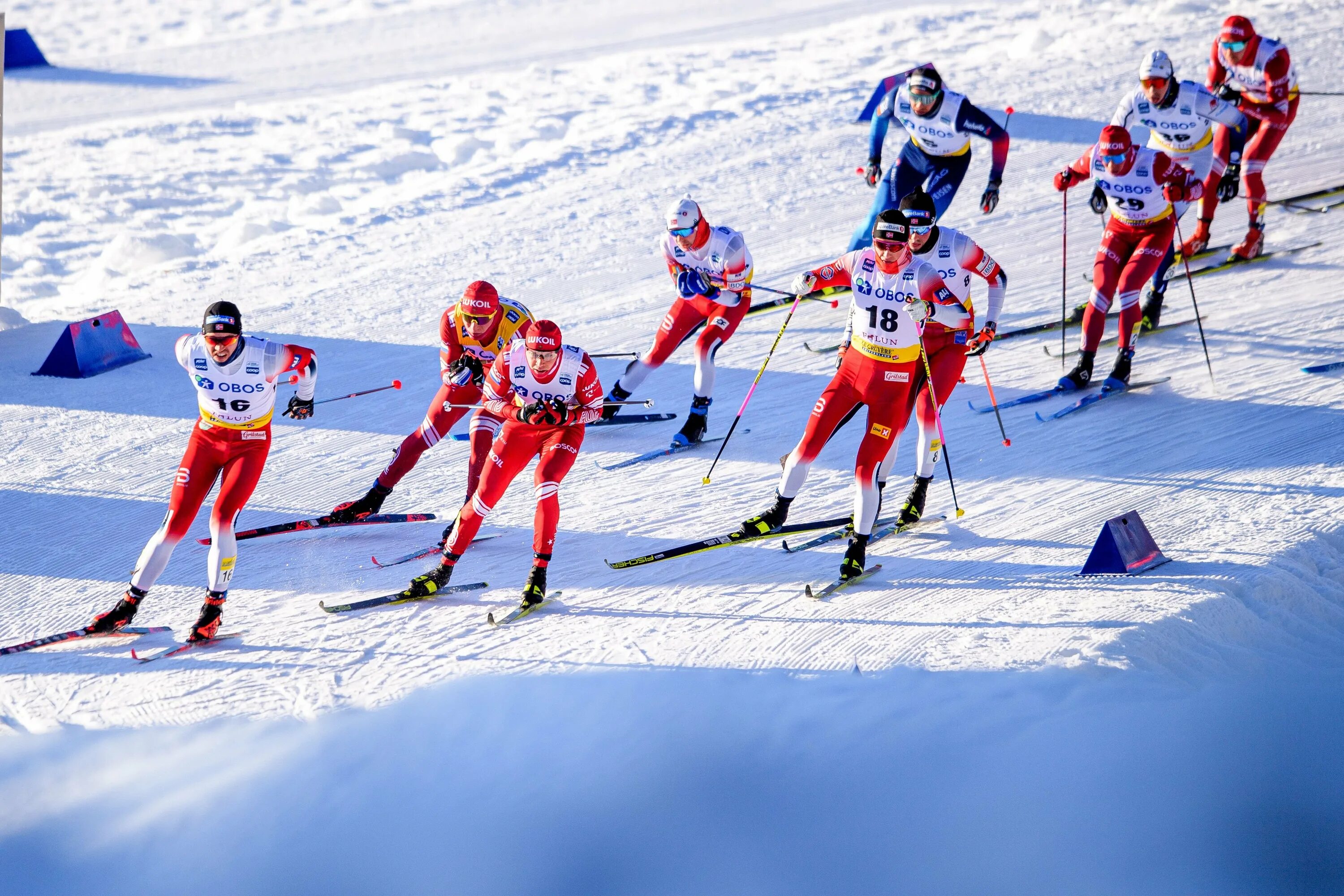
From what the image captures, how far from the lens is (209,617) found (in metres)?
5.91

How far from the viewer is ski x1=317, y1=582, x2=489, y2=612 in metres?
6.20

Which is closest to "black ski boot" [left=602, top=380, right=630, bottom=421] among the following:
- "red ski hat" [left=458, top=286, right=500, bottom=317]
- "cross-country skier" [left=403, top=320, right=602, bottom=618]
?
"red ski hat" [left=458, top=286, right=500, bottom=317]

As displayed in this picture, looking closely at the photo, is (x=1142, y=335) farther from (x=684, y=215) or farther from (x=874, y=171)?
(x=684, y=215)

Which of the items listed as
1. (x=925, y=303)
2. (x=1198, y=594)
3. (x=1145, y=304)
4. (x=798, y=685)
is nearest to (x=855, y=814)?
(x=798, y=685)

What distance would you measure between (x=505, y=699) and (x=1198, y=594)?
3174 mm

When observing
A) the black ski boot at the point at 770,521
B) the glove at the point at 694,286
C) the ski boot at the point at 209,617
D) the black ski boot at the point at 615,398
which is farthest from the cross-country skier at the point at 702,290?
the ski boot at the point at 209,617

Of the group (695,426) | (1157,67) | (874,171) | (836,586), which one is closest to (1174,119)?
(1157,67)

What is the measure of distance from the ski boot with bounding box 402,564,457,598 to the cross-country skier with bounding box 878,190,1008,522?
2219 mm

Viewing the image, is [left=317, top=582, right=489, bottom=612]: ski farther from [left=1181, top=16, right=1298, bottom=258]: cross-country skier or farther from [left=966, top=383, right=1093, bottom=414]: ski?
[left=1181, top=16, right=1298, bottom=258]: cross-country skier

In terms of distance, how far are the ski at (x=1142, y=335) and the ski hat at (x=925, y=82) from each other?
200 centimetres

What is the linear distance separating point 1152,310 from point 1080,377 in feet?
3.89

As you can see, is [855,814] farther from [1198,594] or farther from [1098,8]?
[1098,8]

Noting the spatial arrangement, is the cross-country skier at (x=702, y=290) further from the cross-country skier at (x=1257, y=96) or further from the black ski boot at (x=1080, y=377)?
the cross-country skier at (x=1257, y=96)

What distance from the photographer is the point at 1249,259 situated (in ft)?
33.2
